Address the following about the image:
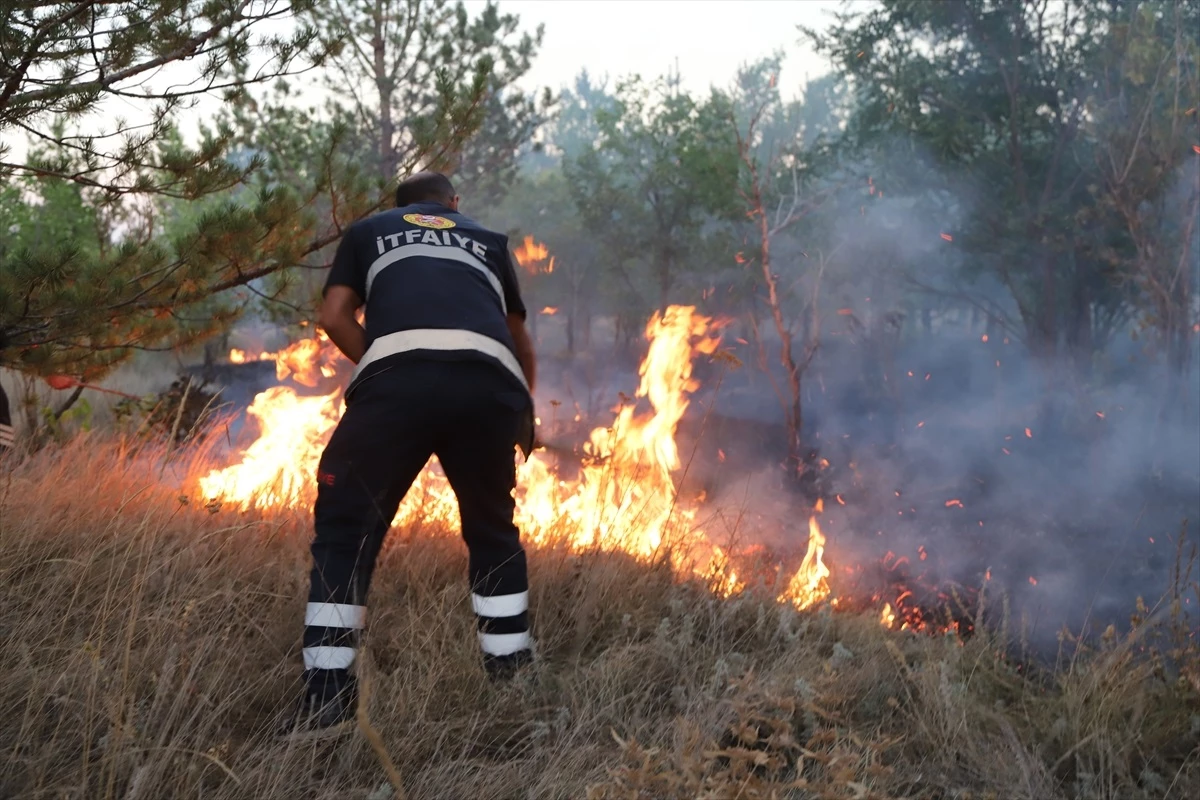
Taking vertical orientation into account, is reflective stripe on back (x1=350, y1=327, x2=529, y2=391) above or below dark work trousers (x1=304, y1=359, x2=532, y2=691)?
above

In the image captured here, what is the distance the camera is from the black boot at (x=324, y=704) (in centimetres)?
251

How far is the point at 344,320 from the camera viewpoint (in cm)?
329

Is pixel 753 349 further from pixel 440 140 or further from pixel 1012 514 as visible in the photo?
pixel 440 140

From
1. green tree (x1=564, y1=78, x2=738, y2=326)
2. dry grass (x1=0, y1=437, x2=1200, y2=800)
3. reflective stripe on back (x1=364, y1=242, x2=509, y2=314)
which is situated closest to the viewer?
dry grass (x1=0, y1=437, x2=1200, y2=800)

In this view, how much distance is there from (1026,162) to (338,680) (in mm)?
18907

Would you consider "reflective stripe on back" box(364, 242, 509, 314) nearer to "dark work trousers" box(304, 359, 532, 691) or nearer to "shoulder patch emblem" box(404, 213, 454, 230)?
"shoulder patch emblem" box(404, 213, 454, 230)

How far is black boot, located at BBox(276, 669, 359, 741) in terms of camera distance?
2.51m

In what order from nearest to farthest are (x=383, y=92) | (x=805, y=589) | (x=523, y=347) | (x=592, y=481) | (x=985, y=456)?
1. (x=523, y=347)
2. (x=805, y=589)
3. (x=592, y=481)
4. (x=383, y=92)
5. (x=985, y=456)

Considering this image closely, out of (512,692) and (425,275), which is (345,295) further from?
(512,692)

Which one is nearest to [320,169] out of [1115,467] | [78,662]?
[78,662]

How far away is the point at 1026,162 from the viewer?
18.2m

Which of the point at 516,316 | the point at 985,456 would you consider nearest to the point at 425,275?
the point at 516,316

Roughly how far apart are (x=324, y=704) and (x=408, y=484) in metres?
0.77

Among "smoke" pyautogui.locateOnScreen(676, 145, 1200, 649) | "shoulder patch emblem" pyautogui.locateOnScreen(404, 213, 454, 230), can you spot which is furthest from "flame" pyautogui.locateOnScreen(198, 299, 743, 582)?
"smoke" pyautogui.locateOnScreen(676, 145, 1200, 649)
